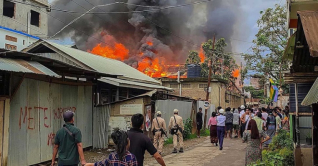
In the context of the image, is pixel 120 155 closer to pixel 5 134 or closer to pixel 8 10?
pixel 5 134

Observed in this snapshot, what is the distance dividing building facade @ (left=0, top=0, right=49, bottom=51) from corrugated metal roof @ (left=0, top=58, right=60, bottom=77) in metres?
15.8

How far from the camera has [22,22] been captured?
2998cm

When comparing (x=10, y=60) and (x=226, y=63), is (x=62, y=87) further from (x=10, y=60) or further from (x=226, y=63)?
(x=226, y=63)

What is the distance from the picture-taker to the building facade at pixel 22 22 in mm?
23188

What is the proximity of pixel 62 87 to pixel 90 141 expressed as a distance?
268 centimetres

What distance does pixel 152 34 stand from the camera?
5328cm

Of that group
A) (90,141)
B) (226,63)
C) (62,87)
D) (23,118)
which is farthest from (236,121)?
(226,63)

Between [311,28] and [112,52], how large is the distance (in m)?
39.5

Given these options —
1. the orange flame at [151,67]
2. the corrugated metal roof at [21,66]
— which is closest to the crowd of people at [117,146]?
the corrugated metal roof at [21,66]

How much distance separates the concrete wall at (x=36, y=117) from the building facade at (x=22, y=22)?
1395 centimetres

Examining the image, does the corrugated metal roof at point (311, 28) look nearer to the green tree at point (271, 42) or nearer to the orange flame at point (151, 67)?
the green tree at point (271, 42)

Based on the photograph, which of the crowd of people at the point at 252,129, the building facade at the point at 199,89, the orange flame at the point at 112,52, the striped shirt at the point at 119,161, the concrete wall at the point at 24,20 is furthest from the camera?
the orange flame at the point at 112,52

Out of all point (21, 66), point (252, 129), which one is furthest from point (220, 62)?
point (21, 66)

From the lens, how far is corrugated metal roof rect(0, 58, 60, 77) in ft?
23.0
